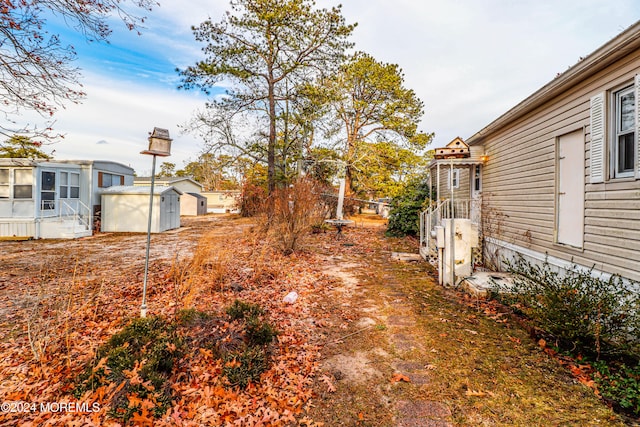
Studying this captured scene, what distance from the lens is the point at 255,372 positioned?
3.05 m

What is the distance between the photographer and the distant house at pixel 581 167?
3.76 metres

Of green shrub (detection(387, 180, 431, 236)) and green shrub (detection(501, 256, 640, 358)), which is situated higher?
green shrub (detection(387, 180, 431, 236))

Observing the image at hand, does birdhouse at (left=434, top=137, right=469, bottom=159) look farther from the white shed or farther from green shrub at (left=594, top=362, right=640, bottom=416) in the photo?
the white shed

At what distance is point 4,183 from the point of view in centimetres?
1189

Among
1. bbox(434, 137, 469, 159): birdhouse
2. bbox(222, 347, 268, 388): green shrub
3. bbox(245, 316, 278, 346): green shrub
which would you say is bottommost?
bbox(222, 347, 268, 388): green shrub

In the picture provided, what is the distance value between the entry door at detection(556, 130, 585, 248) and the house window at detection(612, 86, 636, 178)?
67cm

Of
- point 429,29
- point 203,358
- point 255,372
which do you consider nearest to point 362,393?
point 255,372

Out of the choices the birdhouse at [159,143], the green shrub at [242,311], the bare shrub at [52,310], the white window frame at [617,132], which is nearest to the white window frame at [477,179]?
the white window frame at [617,132]

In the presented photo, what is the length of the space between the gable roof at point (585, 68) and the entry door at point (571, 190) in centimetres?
84

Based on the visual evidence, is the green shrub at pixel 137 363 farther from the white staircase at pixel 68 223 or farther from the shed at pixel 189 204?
the shed at pixel 189 204

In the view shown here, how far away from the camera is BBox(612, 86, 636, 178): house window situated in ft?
12.5

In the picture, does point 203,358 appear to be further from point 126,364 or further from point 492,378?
point 492,378

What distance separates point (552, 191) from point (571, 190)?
1.48ft

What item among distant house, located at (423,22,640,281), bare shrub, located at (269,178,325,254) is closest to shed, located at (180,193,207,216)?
bare shrub, located at (269,178,325,254)
